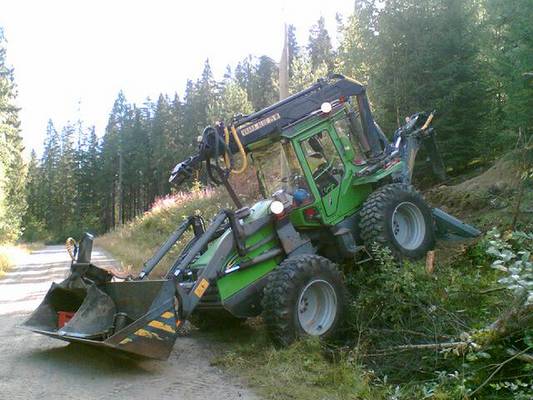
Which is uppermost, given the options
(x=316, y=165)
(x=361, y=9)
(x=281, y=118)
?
(x=361, y=9)

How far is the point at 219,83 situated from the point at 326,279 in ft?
215

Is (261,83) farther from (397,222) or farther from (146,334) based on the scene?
(146,334)

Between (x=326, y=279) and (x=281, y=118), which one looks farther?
(x=281, y=118)

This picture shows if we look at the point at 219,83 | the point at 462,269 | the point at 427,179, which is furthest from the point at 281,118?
the point at 219,83

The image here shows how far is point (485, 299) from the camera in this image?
6219 mm

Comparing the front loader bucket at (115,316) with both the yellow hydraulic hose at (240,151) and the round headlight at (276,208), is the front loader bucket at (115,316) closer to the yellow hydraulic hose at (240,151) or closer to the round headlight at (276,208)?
the round headlight at (276,208)

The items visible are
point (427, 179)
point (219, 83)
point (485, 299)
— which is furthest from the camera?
point (219, 83)

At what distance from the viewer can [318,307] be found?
693 centimetres

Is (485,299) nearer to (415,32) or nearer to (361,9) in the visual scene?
(415,32)

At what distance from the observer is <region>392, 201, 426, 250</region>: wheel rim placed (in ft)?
26.6

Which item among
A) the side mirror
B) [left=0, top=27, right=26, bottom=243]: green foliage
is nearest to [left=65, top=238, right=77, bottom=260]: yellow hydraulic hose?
the side mirror

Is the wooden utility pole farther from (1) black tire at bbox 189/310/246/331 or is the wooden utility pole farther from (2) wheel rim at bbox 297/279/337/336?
(2) wheel rim at bbox 297/279/337/336

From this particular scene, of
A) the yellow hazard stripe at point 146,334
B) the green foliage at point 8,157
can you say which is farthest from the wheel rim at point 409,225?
the green foliage at point 8,157

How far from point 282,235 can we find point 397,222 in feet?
6.75
